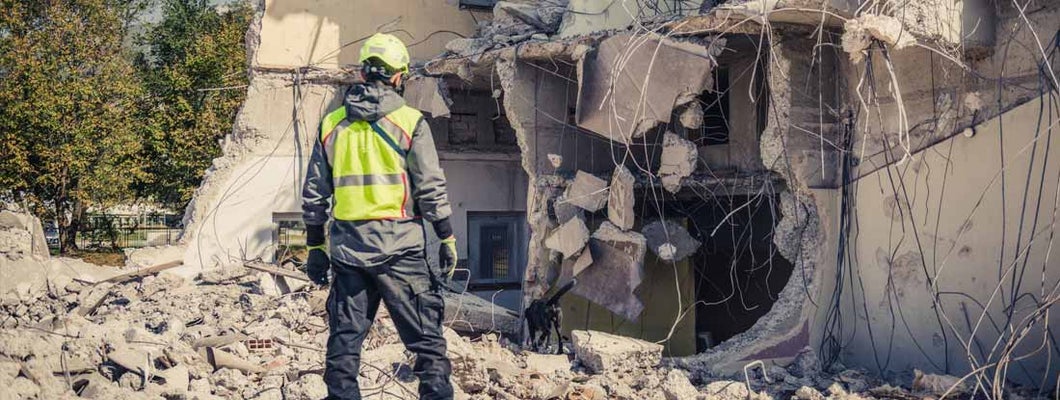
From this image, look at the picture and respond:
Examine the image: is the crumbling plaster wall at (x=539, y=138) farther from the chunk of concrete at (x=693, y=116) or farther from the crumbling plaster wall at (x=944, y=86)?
the crumbling plaster wall at (x=944, y=86)

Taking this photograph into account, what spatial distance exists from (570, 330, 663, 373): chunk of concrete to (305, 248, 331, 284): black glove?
2.65 metres

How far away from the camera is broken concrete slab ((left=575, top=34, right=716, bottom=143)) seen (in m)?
7.90

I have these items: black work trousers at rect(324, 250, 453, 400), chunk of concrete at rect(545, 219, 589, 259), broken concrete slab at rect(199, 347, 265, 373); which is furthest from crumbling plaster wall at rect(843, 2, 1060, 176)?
broken concrete slab at rect(199, 347, 265, 373)

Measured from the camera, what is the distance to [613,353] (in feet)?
24.4

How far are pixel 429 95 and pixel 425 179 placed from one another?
5.42m

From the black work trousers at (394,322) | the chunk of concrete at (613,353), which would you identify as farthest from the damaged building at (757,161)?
the black work trousers at (394,322)

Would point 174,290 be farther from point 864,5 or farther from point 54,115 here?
point 54,115

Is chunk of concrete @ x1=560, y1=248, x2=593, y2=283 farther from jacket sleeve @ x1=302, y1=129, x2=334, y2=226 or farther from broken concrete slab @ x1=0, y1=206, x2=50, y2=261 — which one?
broken concrete slab @ x1=0, y1=206, x2=50, y2=261

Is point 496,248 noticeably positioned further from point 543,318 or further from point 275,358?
point 275,358

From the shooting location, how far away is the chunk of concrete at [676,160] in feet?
28.5

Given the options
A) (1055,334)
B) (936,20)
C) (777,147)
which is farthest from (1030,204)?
(777,147)

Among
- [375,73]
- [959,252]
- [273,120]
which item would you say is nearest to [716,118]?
[959,252]

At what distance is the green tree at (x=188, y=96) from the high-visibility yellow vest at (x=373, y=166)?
53.2 feet

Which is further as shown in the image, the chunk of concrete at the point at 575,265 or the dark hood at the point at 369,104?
the chunk of concrete at the point at 575,265
